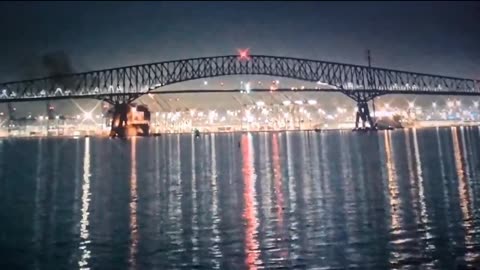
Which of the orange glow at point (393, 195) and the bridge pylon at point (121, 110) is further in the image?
the bridge pylon at point (121, 110)

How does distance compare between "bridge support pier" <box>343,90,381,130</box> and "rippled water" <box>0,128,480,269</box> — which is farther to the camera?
"bridge support pier" <box>343,90,381,130</box>

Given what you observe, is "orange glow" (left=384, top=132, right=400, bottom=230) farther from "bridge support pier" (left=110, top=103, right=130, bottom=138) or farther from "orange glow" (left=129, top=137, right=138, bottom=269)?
"bridge support pier" (left=110, top=103, right=130, bottom=138)

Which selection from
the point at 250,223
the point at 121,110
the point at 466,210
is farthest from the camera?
the point at 121,110

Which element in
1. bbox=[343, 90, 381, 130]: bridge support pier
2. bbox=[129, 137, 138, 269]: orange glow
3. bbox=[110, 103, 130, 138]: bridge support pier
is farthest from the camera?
bbox=[343, 90, 381, 130]: bridge support pier

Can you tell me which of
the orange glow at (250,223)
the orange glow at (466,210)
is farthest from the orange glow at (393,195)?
the orange glow at (250,223)

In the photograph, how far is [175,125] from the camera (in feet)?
624

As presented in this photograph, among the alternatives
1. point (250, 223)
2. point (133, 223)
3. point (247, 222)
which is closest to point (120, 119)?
point (133, 223)

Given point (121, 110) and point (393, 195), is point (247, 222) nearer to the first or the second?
point (393, 195)

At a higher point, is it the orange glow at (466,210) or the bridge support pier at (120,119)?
the bridge support pier at (120,119)

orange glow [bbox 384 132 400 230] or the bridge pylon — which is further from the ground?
the bridge pylon

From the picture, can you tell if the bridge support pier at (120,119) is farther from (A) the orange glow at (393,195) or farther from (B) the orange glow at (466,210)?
(B) the orange glow at (466,210)

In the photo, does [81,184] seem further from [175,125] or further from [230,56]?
[175,125]

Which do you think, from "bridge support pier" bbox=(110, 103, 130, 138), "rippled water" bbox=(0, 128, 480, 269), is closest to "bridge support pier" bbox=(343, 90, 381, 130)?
Result: "bridge support pier" bbox=(110, 103, 130, 138)

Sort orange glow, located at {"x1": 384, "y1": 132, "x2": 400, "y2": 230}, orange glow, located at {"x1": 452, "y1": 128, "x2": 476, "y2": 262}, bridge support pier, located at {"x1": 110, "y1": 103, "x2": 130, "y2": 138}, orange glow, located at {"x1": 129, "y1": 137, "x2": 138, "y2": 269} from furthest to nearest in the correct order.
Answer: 1. bridge support pier, located at {"x1": 110, "y1": 103, "x2": 130, "y2": 138}
2. orange glow, located at {"x1": 384, "y1": 132, "x2": 400, "y2": 230}
3. orange glow, located at {"x1": 129, "y1": 137, "x2": 138, "y2": 269}
4. orange glow, located at {"x1": 452, "y1": 128, "x2": 476, "y2": 262}
